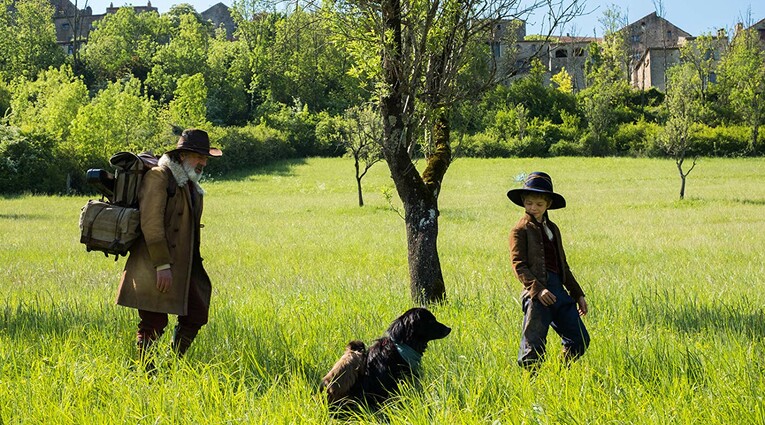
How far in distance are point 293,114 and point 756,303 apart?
206ft

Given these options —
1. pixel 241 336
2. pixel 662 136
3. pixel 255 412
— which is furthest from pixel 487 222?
pixel 255 412

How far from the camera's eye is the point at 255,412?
415cm

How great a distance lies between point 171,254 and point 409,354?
210 centimetres

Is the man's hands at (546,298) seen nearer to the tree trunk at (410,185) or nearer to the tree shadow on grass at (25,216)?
the tree trunk at (410,185)

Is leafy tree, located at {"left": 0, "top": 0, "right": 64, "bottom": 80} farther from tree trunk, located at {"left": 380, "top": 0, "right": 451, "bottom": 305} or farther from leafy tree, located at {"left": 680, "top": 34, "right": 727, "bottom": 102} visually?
tree trunk, located at {"left": 380, "top": 0, "right": 451, "bottom": 305}

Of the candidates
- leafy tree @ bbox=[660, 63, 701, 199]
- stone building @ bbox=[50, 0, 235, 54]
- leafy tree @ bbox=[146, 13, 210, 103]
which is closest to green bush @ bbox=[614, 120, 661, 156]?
leafy tree @ bbox=[660, 63, 701, 199]

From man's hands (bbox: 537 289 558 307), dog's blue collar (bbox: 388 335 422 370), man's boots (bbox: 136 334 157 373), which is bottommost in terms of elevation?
man's boots (bbox: 136 334 157 373)

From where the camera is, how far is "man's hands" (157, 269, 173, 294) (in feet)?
17.5

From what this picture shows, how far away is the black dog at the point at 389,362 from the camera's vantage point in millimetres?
4512

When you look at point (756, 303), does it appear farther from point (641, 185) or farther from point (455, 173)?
point (455, 173)

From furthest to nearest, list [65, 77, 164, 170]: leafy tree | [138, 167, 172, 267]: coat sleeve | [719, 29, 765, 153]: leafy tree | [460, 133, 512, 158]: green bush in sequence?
[719, 29, 765, 153]: leafy tree
[460, 133, 512, 158]: green bush
[65, 77, 164, 170]: leafy tree
[138, 167, 172, 267]: coat sleeve

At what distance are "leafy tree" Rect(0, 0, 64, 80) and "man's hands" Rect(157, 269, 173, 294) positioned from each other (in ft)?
264

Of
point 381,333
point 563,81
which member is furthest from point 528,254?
point 563,81

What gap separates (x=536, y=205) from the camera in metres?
5.17
